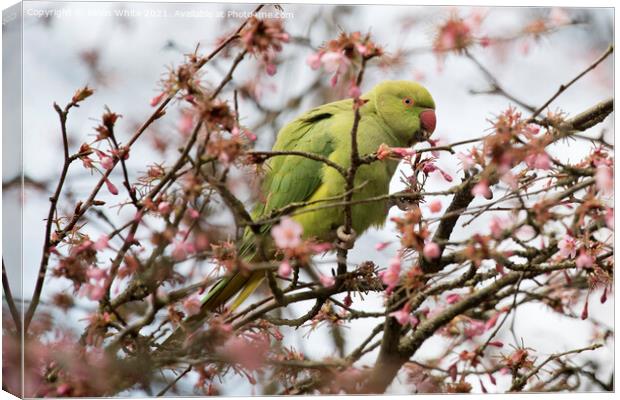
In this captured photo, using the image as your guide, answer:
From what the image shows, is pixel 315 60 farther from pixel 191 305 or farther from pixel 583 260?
pixel 583 260

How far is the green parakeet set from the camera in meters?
2.92

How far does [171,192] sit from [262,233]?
1.15 ft

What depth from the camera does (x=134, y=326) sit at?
243cm

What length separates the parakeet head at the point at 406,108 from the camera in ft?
10.3

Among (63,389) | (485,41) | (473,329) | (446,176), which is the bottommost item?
(63,389)

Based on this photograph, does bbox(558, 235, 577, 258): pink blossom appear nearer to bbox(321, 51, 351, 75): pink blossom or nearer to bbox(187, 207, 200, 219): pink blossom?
bbox(321, 51, 351, 75): pink blossom

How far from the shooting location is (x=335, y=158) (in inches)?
119

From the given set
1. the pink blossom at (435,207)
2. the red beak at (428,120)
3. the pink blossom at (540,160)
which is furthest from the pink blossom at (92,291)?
the red beak at (428,120)

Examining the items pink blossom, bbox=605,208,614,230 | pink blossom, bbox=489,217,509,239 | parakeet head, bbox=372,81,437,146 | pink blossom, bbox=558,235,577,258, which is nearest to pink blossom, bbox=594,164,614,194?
pink blossom, bbox=605,208,614,230

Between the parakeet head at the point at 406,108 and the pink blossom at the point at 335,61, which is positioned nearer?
the pink blossom at the point at 335,61

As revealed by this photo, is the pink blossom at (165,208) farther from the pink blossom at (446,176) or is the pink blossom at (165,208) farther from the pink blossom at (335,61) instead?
the pink blossom at (446,176)

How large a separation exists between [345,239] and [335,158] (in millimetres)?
354

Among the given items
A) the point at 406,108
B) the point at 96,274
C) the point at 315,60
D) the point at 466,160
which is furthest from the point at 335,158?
the point at 96,274

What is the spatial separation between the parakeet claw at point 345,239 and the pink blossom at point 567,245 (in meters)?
0.65
